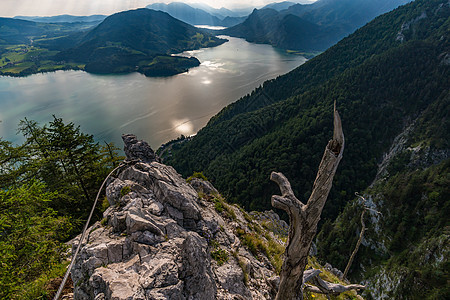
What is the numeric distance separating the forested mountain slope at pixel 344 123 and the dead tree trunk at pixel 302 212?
181 feet

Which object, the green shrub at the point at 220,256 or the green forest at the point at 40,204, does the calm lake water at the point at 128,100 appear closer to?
the green forest at the point at 40,204

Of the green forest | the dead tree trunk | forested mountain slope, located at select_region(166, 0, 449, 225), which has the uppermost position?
the dead tree trunk

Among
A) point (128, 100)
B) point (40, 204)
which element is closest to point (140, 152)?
point (40, 204)

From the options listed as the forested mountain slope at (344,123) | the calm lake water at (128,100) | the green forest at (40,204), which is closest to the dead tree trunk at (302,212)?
the green forest at (40,204)

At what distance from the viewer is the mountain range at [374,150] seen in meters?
29.0

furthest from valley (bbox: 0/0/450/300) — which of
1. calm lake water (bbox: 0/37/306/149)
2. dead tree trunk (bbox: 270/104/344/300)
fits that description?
calm lake water (bbox: 0/37/306/149)

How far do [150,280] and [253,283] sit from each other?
168 inches

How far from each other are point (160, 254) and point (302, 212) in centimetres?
419

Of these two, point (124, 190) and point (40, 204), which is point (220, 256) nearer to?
point (124, 190)

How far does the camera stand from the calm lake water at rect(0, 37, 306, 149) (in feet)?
306

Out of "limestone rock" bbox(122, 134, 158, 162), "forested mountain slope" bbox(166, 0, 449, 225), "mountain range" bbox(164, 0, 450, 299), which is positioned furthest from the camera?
"forested mountain slope" bbox(166, 0, 449, 225)

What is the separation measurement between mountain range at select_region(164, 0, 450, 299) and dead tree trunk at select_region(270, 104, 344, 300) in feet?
70.8

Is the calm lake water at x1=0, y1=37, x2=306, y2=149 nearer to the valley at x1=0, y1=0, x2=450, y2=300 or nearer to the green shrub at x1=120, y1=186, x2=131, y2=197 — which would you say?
the valley at x1=0, y1=0, x2=450, y2=300

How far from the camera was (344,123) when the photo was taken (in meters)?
70.7
